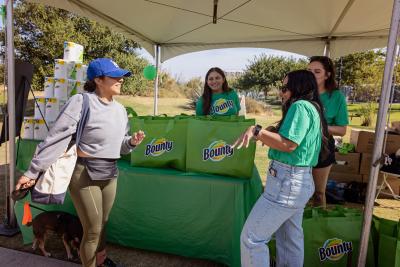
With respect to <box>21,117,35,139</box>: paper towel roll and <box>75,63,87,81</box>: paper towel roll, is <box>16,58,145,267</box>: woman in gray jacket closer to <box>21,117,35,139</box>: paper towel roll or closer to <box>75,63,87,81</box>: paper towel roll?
<box>75,63,87,81</box>: paper towel roll

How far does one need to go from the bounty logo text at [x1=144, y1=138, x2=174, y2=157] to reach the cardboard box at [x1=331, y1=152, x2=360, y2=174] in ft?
10.3

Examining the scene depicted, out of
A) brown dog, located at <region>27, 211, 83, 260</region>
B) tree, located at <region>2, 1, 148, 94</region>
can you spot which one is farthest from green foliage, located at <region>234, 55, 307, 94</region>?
brown dog, located at <region>27, 211, 83, 260</region>

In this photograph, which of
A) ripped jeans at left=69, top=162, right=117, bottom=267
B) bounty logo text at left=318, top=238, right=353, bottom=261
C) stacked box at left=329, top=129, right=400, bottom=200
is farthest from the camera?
stacked box at left=329, top=129, right=400, bottom=200

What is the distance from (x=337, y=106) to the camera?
2482 mm

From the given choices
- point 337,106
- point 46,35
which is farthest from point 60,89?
point 46,35

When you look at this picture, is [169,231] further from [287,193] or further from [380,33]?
[380,33]

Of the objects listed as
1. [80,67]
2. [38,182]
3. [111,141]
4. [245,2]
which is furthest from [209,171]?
[245,2]

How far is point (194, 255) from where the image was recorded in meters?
2.37

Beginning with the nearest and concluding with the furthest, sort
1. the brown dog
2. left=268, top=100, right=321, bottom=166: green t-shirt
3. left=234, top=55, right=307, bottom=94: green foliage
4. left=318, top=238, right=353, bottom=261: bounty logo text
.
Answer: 1. left=268, top=100, right=321, bottom=166: green t-shirt
2. left=318, top=238, right=353, bottom=261: bounty logo text
3. the brown dog
4. left=234, top=55, right=307, bottom=94: green foliage

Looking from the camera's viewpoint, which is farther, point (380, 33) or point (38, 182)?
point (380, 33)

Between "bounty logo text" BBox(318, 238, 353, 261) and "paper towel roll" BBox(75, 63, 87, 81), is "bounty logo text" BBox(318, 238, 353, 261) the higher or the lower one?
the lower one

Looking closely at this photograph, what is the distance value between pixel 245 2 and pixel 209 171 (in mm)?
2249

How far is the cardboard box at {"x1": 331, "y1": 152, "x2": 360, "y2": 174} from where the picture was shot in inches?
173

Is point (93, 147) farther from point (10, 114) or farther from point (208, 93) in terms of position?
point (208, 93)
